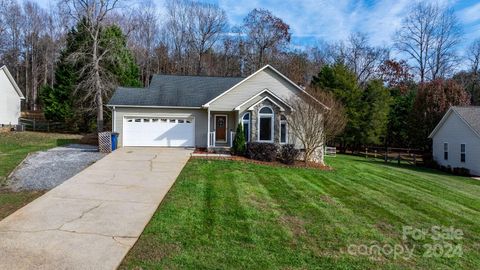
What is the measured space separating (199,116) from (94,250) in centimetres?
1523

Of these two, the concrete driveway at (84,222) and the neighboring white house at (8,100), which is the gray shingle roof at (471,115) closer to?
the concrete driveway at (84,222)

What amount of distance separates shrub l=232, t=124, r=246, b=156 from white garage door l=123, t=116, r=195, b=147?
3636mm

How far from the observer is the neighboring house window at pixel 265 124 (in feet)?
60.8

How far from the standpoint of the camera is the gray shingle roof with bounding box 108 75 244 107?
66.0 feet

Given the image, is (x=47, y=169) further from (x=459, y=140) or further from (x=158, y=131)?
(x=459, y=140)

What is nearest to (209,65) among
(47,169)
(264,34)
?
(264,34)

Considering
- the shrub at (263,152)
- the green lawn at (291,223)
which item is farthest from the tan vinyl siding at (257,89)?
the green lawn at (291,223)

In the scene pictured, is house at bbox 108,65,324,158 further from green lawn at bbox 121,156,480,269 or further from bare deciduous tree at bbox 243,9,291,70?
bare deciduous tree at bbox 243,9,291,70

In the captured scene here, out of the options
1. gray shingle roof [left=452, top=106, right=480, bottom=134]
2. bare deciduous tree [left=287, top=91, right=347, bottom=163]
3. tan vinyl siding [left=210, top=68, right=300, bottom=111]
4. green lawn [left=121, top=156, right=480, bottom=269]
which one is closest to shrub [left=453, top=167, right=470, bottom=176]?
gray shingle roof [left=452, top=106, right=480, bottom=134]

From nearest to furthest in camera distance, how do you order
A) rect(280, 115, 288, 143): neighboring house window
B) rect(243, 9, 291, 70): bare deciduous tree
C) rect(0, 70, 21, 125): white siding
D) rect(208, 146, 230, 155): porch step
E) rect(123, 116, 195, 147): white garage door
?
rect(208, 146, 230, 155): porch step
rect(280, 115, 288, 143): neighboring house window
rect(123, 116, 195, 147): white garage door
rect(0, 70, 21, 125): white siding
rect(243, 9, 291, 70): bare deciduous tree

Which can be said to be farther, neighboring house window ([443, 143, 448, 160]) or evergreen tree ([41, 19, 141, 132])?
evergreen tree ([41, 19, 141, 132])

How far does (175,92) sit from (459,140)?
66.0 feet

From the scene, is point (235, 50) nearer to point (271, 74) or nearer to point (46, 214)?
point (271, 74)

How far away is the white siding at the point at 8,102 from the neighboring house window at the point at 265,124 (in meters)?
25.1
